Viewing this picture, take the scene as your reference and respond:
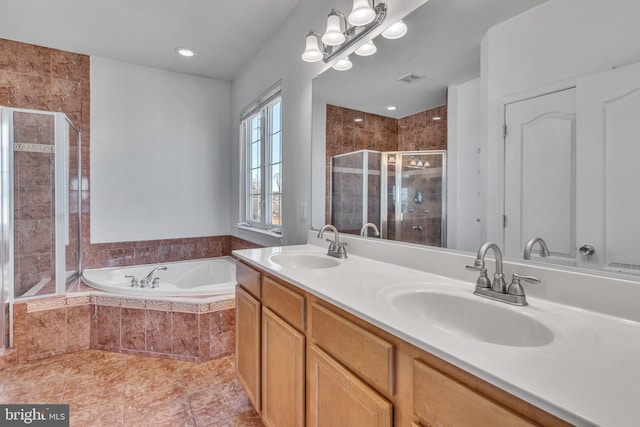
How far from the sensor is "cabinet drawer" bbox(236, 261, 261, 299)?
1.56 meters

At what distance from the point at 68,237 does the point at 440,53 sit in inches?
126

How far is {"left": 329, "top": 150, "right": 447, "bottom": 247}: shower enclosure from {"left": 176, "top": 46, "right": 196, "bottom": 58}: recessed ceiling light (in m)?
1.94

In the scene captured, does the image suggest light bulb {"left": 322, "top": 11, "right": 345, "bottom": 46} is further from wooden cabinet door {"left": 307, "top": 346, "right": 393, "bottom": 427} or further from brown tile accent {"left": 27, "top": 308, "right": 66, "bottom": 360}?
brown tile accent {"left": 27, "top": 308, "right": 66, "bottom": 360}

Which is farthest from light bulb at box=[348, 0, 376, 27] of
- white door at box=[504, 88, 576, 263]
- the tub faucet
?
the tub faucet

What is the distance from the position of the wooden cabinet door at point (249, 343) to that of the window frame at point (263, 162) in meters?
0.96

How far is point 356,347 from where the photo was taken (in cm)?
89

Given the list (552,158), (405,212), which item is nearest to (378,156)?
(405,212)

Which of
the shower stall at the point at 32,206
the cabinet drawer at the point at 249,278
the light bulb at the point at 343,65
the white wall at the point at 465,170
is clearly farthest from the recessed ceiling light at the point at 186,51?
the white wall at the point at 465,170

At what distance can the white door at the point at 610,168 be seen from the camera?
2.57 ft

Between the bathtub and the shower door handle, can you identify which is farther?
the bathtub

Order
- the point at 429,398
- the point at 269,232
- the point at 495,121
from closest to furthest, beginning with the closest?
the point at 429,398 < the point at 495,121 < the point at 269,232

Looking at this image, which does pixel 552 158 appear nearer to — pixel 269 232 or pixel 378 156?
pixel 378 156

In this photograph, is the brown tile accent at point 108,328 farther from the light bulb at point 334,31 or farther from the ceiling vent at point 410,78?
the ceiling vent at point 410,78

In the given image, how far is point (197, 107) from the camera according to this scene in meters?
3.48
